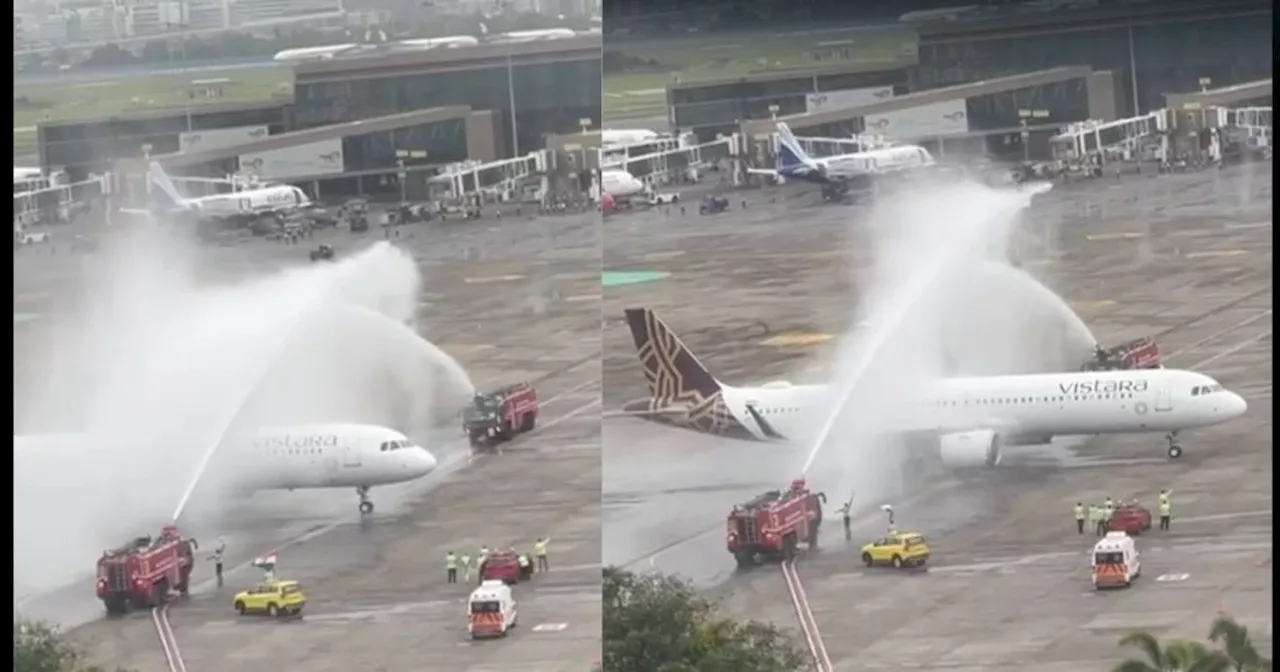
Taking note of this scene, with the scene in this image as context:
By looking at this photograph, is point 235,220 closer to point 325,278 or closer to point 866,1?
point 325,278

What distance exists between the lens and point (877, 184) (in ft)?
25.5

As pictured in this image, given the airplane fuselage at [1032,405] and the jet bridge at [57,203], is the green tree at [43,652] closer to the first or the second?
the jet bridge at [57,203]

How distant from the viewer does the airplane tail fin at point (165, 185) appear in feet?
24.5

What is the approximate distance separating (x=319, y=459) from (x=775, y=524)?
1.54 meters

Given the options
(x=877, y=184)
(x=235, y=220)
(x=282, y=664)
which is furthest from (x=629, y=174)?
(x=282, y=664)

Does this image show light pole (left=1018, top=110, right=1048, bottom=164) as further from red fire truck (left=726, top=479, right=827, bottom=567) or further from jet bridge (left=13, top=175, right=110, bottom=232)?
jet bridge (left=13, top=175, right=110, bottom=232)

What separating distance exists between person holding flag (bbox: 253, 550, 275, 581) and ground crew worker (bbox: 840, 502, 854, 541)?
191 cm

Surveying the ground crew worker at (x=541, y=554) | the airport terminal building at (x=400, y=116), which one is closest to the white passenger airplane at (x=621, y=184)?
the airport terminal building at (x=400, y=116)

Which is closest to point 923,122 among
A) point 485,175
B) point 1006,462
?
point 1006,462

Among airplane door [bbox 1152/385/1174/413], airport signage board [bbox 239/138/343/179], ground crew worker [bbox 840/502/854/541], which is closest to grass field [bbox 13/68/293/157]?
airport signage board [bbox 239/138/343/179]

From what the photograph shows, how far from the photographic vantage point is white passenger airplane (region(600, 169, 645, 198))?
7887mm

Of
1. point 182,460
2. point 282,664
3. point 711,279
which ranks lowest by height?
point 282,664

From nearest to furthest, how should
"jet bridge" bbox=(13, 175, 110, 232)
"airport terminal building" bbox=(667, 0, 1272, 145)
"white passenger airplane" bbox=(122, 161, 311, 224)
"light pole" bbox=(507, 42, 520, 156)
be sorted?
"airport terminal building" bbox=(667, 0, 1272, 145) < "jet bridge" bbox=(13, 175, 110, 232) < "white passenger airplane" bbox=(122, 161, 311, 224) < "light pole" bbox=(507, 42, 520, 156)

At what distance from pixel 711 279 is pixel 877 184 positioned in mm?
648
